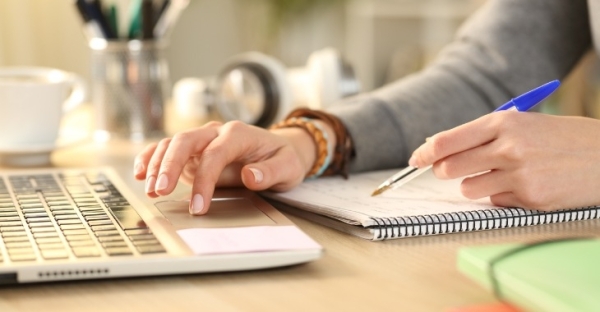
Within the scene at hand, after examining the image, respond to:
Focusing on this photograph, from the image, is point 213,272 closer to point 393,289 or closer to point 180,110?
point 393,289

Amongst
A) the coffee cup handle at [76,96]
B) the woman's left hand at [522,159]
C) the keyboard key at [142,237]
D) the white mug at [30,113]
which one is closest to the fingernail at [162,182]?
the keyboard key at [142,237]

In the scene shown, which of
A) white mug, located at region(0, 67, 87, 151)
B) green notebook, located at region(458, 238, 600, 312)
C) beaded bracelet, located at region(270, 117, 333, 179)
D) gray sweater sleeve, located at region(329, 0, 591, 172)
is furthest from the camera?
white mug, located at region(0, 67, 87, 151)

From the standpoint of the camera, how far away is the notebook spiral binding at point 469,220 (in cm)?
64

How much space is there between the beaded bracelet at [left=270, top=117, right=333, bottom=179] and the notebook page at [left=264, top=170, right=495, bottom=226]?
13 mm

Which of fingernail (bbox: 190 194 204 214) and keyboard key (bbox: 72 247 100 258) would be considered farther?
fingernail (bbox: 190 194 204 214)

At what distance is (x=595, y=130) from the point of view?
27.6 inches

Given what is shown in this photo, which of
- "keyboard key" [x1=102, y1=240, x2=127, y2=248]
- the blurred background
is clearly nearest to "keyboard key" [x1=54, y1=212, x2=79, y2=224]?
"keyboard key" [x1=102, y1=240, x2=127, y2=248]

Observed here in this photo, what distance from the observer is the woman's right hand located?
697 mm

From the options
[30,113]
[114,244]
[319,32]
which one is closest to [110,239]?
[114,244]

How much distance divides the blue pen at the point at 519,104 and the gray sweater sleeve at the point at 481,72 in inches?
7.4

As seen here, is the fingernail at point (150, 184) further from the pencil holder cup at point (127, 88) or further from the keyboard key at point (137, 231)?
the pencil holder cup at point (127, 88)

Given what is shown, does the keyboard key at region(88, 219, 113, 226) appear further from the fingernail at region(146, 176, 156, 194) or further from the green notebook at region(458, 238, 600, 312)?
the green notebook at region(458, 238, 600, 312)

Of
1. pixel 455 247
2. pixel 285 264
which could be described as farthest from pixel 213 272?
pixel 455 247

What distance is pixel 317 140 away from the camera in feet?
2.83
